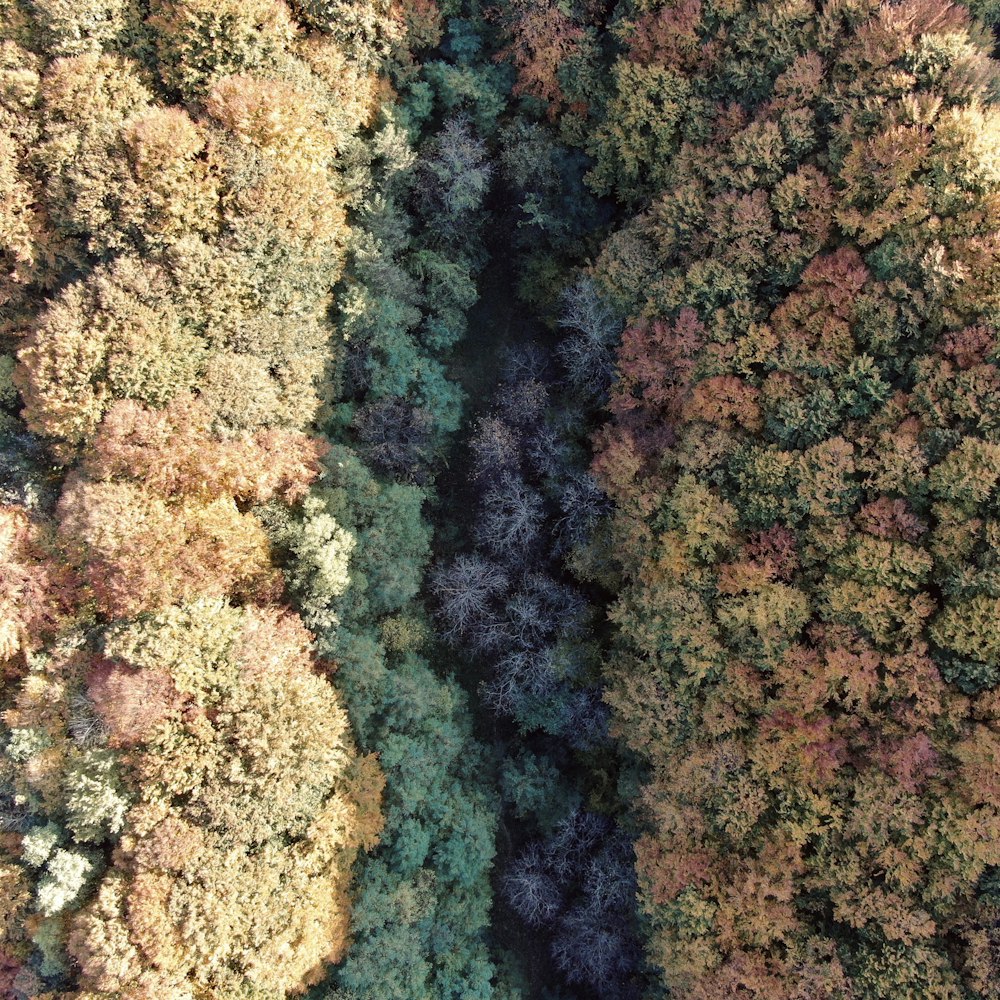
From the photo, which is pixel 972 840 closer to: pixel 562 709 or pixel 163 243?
pixel 562 709

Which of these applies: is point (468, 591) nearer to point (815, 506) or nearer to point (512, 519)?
point (512, 519)

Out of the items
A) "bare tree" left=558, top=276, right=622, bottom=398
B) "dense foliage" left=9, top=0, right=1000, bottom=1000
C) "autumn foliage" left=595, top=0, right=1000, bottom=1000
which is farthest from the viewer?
"bare tree" left=558, top=276, right=622, bottom=398

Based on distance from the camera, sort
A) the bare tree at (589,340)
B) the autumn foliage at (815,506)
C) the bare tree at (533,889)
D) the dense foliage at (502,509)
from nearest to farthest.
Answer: the autumn foliage at (815,506)
the dense foliage at (502,509)
the bare tree at (533,889)
the bare tree at (589,340)

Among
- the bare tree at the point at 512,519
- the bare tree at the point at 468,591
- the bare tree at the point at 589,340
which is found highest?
the bare tree at the point at 589,340

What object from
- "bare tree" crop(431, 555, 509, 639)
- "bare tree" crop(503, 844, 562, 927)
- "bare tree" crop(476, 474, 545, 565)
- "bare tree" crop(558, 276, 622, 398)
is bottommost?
"bare tree" crop(503, 844, 562, 927)

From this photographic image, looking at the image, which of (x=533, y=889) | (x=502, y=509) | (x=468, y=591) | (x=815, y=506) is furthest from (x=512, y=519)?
(x=533, y=889)

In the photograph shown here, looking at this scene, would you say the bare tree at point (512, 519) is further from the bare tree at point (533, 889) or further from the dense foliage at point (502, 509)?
the bare tree at point (533, 889)

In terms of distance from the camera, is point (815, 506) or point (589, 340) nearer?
point (815, 506)

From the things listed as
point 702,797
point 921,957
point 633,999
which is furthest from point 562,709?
point 921,957

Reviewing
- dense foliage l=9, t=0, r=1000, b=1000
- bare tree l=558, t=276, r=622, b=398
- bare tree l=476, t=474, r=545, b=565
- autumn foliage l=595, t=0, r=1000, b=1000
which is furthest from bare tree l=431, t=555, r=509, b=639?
bare tree l=558, t=276, r=622, b=398

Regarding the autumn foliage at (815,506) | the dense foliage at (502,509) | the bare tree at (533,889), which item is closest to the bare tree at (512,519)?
the dense foliage at (502,509)

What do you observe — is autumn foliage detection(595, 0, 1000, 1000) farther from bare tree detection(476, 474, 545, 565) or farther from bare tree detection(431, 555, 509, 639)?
bare tree detection(431, 555, 509, 639)
